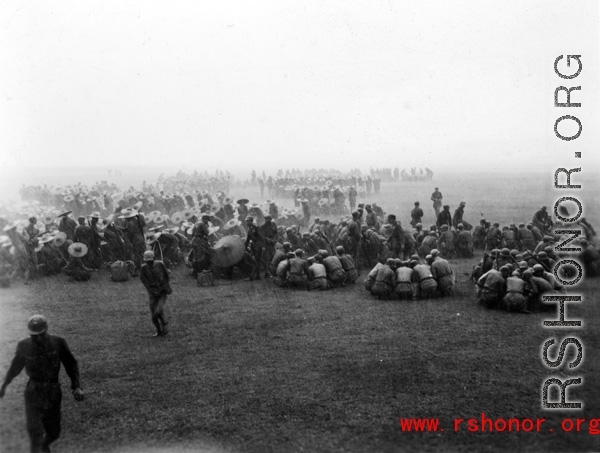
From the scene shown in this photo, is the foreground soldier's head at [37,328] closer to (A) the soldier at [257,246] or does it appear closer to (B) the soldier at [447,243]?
(A) the soldier at [257,246]

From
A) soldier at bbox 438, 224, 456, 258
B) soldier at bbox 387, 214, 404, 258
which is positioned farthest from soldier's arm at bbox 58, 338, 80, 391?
soldier at bbox 438, 224, 456, 258

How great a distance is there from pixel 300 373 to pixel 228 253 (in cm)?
703

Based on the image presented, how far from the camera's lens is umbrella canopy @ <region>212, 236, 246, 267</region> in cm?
1459

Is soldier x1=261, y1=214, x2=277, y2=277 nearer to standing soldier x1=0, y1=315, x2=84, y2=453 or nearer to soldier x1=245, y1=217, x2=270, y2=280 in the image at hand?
soldier x1=245, y1=217, x2=270, y2=280

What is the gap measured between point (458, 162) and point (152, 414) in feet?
525

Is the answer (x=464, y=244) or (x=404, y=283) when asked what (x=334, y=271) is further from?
(x=464, y=244)

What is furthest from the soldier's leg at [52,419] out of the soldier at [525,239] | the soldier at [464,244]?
the soldier at [525,239]

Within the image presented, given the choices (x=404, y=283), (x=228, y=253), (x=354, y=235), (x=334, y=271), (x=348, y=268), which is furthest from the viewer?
(x=354, y=235)

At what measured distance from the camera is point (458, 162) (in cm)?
15650

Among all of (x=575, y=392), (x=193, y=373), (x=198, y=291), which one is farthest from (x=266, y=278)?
(x=575, y=392)

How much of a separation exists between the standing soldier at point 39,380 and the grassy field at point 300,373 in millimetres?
536

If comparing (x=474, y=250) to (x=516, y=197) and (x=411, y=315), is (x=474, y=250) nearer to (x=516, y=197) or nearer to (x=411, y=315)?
(x=411, y=315)

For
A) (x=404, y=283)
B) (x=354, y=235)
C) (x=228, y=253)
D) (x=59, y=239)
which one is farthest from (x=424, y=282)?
(x=59, y=239)

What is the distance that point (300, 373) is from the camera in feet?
26.5
